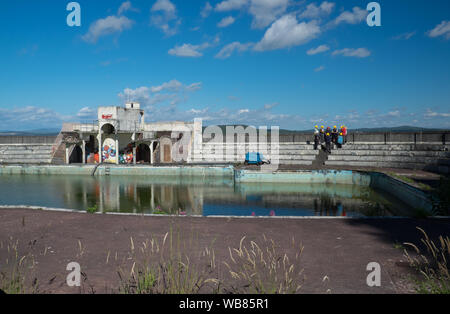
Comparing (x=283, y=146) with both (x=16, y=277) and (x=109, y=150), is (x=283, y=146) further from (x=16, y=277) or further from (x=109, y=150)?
(x=16, y=277)

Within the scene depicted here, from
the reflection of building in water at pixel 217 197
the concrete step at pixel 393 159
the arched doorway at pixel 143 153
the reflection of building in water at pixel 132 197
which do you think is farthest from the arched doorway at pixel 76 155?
the concrete step at pixel 393 159

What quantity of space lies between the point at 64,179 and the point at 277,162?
21.7m

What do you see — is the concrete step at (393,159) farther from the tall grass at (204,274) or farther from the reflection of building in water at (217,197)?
the tall grass at (204,274)

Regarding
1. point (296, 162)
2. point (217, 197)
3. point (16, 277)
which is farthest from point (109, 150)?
point (16, 277)

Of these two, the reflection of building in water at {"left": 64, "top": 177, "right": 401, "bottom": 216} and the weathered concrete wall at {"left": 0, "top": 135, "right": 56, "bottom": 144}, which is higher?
the weathered concrete wall at {"left": 0, "top": 135, "right": 56, "bottom": 144}

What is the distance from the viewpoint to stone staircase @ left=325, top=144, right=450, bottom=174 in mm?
26594

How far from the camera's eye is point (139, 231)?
9633 millimetres

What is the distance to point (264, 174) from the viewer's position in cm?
2709

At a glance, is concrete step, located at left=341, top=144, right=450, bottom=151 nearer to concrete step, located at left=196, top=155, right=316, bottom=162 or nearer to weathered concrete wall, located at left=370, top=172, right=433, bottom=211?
concrete step, located at left=196, top=155, right=316, bottom=162

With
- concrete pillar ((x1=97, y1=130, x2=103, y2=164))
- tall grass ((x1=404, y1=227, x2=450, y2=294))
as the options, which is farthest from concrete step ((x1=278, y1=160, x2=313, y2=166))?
tall grass ((x1=404, y1=227, x2=450, y2=294))

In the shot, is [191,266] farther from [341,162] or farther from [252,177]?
[341,162]

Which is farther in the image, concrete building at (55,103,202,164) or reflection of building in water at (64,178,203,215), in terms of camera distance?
concrete building at (55,103,202,164)

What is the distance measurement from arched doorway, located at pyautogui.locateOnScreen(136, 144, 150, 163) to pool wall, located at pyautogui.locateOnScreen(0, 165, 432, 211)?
27.7ft
